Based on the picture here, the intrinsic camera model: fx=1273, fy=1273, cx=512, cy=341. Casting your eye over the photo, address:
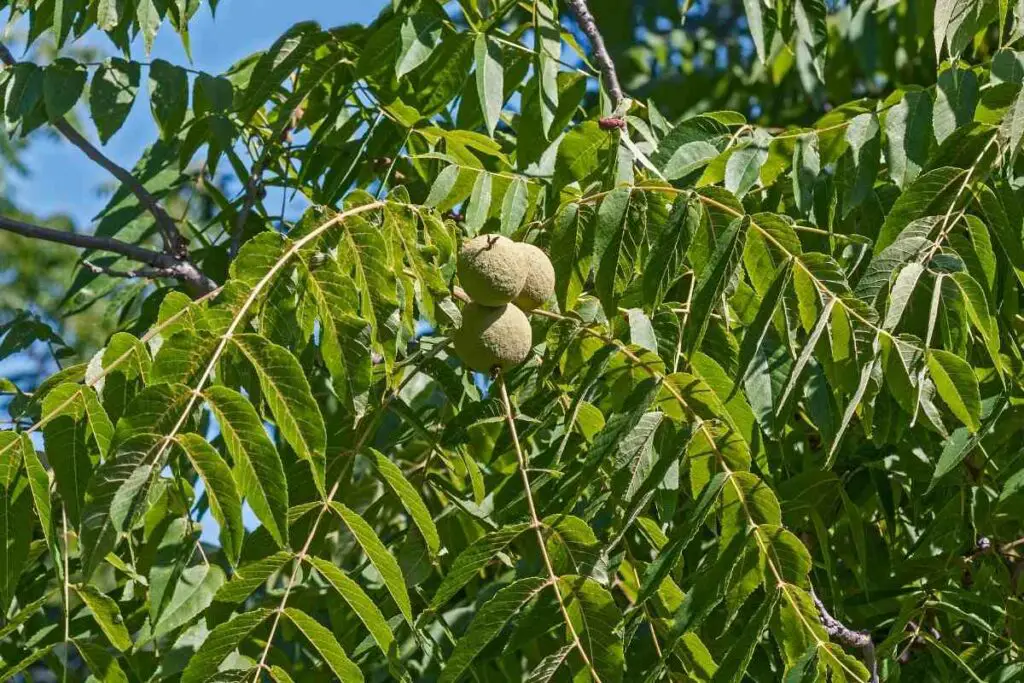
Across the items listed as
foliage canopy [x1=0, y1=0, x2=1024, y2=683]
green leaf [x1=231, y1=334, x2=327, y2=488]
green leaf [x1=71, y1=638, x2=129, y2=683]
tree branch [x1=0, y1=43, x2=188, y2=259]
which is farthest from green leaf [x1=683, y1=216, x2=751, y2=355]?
tree branch [x1=0, y1=43, x2=188, y2=259]

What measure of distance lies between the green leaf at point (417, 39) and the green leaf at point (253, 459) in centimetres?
Result: 113

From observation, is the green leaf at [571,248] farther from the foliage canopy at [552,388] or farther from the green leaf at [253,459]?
the green leaf at [253,459]

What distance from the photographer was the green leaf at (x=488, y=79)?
279cm

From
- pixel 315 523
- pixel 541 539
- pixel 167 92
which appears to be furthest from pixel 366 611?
pixel 167 92

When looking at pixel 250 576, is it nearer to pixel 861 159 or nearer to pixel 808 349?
pixel 808 349

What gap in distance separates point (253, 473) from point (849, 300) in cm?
102

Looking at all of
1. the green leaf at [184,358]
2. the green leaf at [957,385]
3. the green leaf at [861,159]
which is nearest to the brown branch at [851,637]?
the green leaf at [957,385]

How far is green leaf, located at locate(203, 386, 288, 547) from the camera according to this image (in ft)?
6.14

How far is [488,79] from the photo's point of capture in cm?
280

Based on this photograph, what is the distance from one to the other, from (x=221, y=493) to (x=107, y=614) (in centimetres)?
73

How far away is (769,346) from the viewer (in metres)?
2.65

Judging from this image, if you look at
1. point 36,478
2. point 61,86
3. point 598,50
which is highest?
point 61,86

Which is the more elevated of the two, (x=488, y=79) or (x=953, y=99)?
(x=488, y=79)

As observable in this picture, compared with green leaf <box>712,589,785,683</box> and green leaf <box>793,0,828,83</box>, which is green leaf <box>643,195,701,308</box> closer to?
green leaf <box>712,589,785,683</box>
